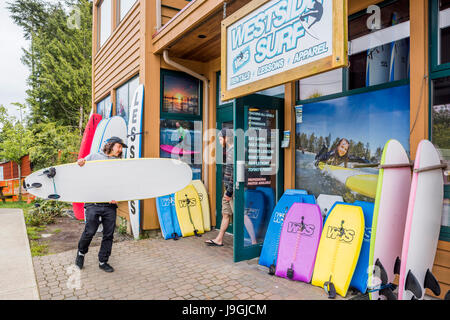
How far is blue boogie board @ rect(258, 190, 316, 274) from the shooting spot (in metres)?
3.23

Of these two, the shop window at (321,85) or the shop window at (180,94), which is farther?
the shop window at (180,94)

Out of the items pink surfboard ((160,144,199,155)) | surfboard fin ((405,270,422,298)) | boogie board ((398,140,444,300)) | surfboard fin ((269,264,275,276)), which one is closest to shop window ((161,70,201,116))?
pink surfboard ((160,144,199,155))

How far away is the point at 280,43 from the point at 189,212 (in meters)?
3.18

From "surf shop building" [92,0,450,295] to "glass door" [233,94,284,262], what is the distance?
1 centimetres

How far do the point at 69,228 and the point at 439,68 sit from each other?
6.10 meters

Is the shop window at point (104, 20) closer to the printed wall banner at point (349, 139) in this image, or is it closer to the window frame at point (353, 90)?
the window frame at point (353, 90)

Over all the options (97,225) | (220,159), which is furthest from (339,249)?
(220,159)

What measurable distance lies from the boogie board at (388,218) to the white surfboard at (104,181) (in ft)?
8.02

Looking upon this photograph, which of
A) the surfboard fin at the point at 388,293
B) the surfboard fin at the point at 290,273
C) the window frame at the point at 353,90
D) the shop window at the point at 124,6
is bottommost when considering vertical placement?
the surfboard fin at the point at 290,273

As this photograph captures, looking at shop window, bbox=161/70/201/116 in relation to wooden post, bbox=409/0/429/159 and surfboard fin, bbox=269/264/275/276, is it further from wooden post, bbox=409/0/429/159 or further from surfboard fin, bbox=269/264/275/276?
wooden post, bbox=409/0/429/159

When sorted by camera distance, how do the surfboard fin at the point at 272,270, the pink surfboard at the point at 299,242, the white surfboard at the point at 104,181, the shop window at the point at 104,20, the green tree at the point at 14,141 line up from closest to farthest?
the pink surfboard at the point at 299,242, the surfboard fin at the point at 272,270, the white surfboard at the point at 104,181, the shop window at the point at 104,20, the green tree at the point at 14,141

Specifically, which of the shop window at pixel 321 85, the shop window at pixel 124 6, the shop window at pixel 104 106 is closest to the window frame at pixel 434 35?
the shop window at pixel 321 85

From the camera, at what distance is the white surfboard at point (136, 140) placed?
15.3 feet

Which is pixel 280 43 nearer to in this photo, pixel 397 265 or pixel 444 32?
pixel 444 32
